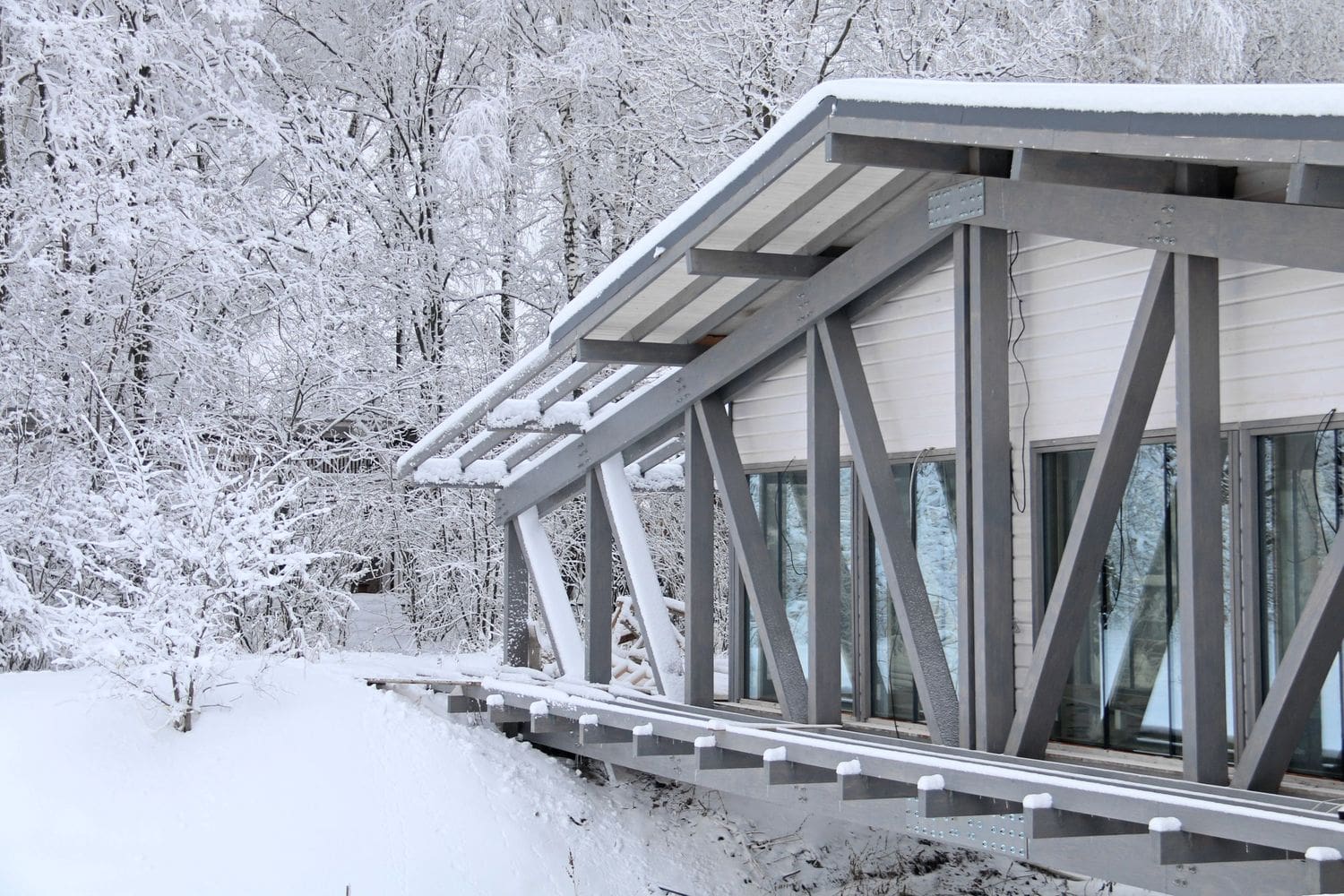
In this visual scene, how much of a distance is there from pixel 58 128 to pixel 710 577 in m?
6.61

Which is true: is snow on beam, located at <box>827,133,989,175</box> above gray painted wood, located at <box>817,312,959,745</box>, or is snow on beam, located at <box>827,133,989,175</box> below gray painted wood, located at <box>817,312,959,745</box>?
above

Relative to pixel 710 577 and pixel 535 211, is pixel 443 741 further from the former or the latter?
pixel 535 211

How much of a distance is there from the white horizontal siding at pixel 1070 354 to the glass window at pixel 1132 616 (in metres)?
0.23

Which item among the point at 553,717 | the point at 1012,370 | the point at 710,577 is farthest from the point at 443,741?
the point at 1012,370

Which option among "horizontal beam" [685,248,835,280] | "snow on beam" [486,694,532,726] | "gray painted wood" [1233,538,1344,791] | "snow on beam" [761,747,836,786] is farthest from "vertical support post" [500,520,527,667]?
"gray painted wood" [1233,538,1344,791]

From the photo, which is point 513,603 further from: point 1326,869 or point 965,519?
point 1326,869

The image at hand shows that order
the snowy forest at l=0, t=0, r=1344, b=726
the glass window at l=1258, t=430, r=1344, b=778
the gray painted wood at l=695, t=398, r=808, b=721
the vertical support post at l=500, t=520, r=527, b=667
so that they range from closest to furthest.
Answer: the glass window at l=1258, t=430, r=1344, b=778, the gray painted wood at l=695, t=398, r=808, b=721, the snowy forest at l=0, t=0, r=1344, b=726, the vertical support post at l=500, t=520, r=527, b=667

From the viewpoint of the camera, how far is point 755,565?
905cm

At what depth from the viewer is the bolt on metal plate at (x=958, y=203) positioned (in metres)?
7.02

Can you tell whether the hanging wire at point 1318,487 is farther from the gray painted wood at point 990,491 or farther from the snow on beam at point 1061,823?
the snow on beam at point 1061,823

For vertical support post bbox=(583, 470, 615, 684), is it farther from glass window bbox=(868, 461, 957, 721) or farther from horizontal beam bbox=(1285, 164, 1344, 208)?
horizontal beam bbox=(1285, 164, 1344, 208)

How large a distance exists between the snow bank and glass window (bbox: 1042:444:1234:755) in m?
2.99

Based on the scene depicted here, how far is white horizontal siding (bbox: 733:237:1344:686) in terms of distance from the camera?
6.29m

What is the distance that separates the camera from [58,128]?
1130 centimetres
